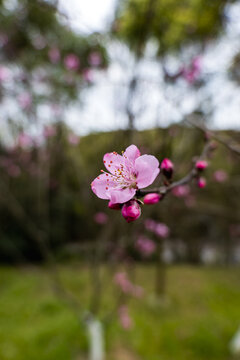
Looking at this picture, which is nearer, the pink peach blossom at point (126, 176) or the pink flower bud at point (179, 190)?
the pink peach blossom at point (126, 176)

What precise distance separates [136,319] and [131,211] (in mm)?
5154

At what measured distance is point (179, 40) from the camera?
4.46 m

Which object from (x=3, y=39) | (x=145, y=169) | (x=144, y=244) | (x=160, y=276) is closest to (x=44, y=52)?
(x=3, y=39)

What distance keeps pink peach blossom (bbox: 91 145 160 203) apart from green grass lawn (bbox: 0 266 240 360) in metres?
2.73

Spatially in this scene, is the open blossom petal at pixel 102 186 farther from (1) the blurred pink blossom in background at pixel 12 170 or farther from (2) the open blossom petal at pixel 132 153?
(1) the blurred pink blossom in background at pixel 12 170

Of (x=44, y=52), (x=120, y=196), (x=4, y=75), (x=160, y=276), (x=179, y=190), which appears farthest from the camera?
(x=160, y=276)

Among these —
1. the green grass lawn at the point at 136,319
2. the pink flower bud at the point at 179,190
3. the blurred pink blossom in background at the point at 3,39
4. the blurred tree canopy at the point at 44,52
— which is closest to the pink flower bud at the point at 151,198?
the pink flower bud at the point at 179,190

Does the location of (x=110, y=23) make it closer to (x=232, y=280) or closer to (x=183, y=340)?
(x=183, y=340)

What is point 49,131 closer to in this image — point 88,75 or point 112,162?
point 88,75

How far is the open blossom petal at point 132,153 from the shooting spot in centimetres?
64

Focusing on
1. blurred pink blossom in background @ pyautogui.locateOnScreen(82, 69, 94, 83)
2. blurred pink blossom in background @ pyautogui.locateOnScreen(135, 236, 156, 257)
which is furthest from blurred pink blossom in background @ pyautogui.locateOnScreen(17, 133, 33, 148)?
blurred pink blossom in background @ pyautogui.locateOnScreen(135, 236, 156, 257)

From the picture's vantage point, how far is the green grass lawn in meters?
4.02

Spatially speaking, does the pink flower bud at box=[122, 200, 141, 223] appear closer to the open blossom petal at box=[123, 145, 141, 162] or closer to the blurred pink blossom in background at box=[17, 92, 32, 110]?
the open blossom petal at box=[123, 145, 141, 162]

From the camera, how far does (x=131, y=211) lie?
22.4 inches
